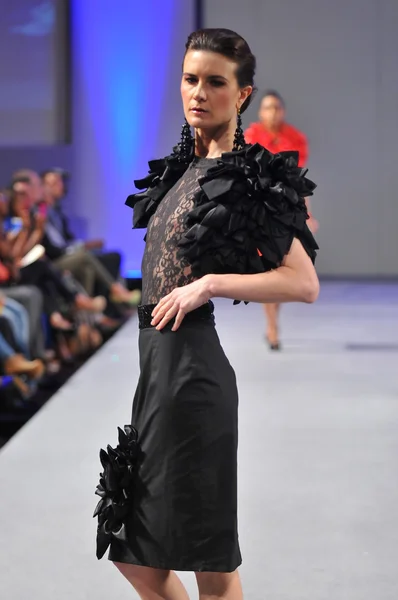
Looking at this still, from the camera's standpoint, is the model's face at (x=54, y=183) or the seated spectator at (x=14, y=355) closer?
the seated spectator at (x=14, y=355)

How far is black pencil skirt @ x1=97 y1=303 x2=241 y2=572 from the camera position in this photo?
1.62 meters

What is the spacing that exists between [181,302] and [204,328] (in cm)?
9

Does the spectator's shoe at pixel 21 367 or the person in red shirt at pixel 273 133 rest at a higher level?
the person in red shirt at pixel 273 133

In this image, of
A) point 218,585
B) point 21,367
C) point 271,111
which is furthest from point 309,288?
point 271,111

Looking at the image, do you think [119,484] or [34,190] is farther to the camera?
[34,190]

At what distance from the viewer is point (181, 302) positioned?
5.16ft

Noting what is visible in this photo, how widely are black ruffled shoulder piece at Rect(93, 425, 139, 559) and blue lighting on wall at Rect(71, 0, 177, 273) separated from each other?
7.90m

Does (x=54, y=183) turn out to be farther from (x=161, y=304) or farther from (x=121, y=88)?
(x=161, y=304)

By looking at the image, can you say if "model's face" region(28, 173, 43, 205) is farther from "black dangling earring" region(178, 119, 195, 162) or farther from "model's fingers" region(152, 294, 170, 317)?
"model's fingers" region(152, 294, 170, 317)

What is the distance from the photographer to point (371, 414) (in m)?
4.03

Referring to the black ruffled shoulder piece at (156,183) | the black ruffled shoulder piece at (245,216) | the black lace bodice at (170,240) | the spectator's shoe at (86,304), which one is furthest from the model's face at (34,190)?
the black ruffled shoulder piece at (245,216)

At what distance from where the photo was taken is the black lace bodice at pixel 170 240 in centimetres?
165

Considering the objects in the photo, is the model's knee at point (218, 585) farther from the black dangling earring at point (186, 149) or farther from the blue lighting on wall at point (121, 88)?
the blue lighting on wall at point (121, 88)

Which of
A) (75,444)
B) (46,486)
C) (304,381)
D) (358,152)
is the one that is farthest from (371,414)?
(358,152)
